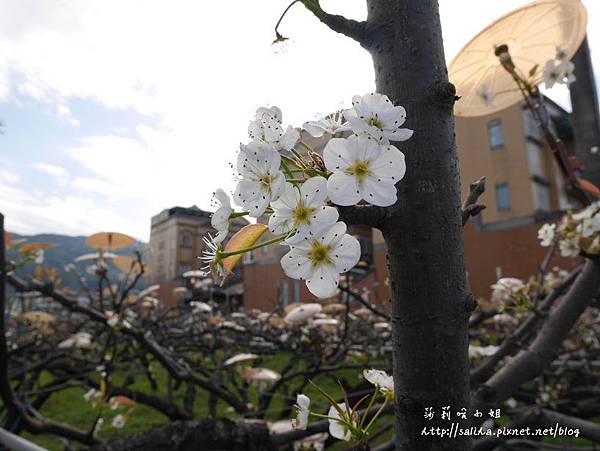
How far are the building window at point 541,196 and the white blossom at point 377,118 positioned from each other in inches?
484

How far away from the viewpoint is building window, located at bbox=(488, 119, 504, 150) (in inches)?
441

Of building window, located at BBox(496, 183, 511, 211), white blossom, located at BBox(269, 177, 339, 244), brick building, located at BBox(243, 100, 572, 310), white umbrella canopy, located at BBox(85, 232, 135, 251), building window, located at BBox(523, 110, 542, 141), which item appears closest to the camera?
white blossom, located at BBox(269, 177, 339, 244)

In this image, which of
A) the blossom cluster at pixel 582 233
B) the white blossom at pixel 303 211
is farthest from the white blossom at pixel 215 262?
the blossom cluster at pixel 582 233

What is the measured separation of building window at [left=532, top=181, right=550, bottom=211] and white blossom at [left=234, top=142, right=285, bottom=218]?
12.4m

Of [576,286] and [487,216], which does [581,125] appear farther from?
[487,216]

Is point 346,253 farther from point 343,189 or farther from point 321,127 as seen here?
point 321,127

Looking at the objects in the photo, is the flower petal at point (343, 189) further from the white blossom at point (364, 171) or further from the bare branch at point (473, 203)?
the bare branch at point (473, 203)

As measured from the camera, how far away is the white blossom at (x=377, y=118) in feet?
1.53

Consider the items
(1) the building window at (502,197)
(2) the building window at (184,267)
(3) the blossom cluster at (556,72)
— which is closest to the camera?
(3) the blossom cluster at (556,72)

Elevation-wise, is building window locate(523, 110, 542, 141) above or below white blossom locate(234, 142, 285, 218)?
above

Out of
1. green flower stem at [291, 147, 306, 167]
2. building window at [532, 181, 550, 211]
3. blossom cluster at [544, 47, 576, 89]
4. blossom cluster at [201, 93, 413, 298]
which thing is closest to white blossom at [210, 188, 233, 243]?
blossom cluster at [201, 93, 413, 298]

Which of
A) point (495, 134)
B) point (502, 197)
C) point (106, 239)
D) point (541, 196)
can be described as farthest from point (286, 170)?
point (541, 196)

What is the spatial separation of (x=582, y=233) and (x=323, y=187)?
4.03ft

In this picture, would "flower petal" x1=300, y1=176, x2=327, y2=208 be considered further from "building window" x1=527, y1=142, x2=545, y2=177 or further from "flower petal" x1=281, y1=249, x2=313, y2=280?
"building window" x1=527, y1=142, x2=545, y2=177
